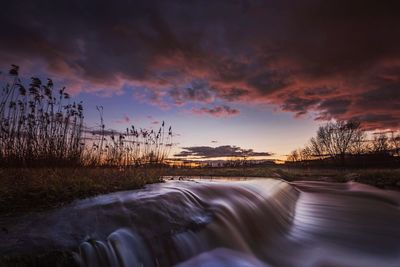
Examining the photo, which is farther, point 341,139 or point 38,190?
point 341,139

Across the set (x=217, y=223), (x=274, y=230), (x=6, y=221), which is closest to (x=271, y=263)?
(x=217, y=223)

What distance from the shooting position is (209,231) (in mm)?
5219

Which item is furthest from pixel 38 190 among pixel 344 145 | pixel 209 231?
pixel 344 145

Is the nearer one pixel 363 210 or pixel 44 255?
pixel 44 255

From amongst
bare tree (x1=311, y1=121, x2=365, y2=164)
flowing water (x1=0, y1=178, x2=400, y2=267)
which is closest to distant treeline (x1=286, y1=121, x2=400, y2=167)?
bare tree (x1=311, y1=121, x2=365, y2=164)

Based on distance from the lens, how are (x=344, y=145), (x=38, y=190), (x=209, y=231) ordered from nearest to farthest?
1. (x=209, y=231)
2. (x=38, y=190)
3. (x=344, y=145)

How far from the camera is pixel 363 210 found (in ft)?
32.2

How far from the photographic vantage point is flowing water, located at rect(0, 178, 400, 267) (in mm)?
3543

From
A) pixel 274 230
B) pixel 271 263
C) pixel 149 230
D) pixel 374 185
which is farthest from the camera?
pixel 374 185

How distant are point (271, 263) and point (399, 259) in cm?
255

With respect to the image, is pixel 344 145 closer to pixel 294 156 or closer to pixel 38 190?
pixel 294 156

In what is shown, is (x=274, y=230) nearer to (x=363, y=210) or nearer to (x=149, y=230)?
(x=149, y=230)

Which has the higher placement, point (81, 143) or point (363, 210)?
point (81, 143)

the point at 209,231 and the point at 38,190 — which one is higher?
the point at 38,190
